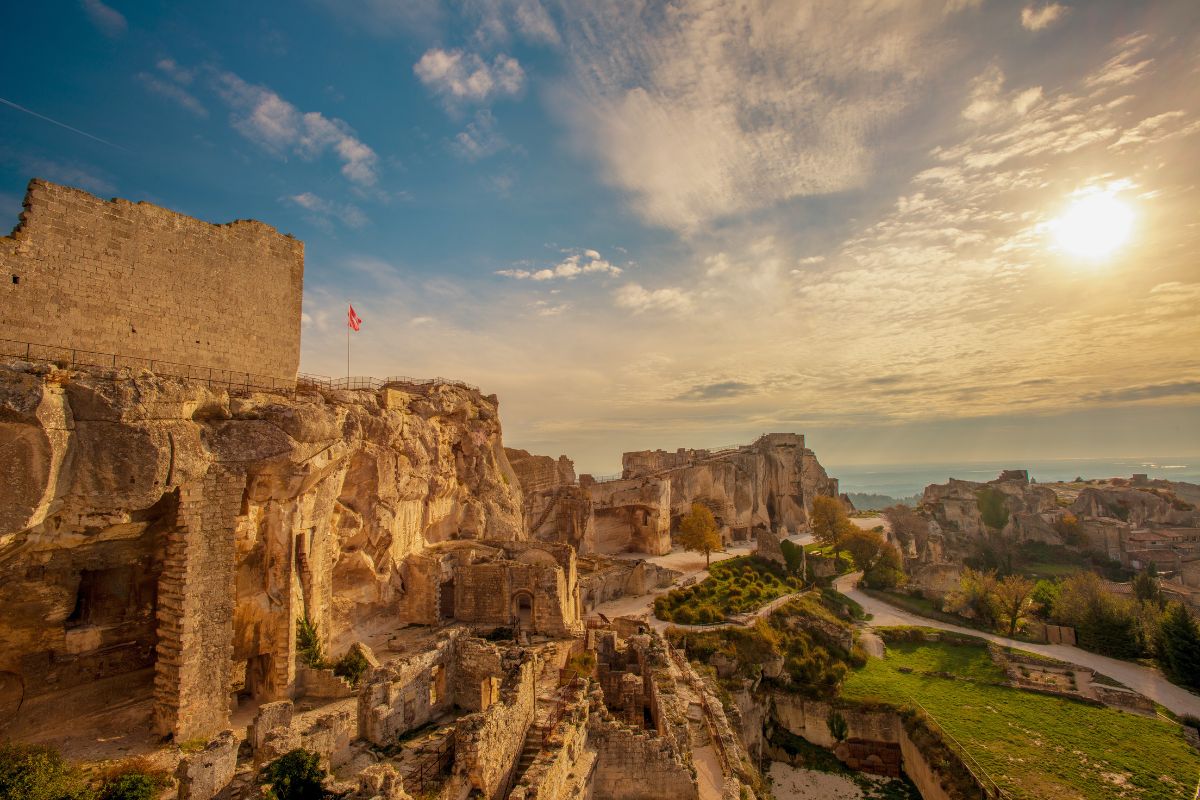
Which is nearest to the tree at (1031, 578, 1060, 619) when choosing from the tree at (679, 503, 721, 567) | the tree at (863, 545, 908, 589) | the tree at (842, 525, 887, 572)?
the tree at (863, 545, 908, 589)

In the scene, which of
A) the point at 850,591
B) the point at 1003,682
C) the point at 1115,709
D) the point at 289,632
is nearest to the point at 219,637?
the point at 289,632

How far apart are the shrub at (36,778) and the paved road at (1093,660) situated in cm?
3421

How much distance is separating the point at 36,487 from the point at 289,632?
24.2 ft

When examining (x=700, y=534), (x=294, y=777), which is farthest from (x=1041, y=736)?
(x=294, y=777)

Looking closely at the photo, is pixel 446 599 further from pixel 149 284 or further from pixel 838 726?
pixel 838 726

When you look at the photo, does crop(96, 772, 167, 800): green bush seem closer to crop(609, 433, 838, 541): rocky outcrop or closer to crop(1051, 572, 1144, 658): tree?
crop(609, 433, 838, 541): rocky outcrop

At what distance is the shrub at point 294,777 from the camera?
9383 mm

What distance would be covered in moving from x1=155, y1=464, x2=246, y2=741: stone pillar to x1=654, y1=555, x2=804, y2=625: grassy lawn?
765 inches

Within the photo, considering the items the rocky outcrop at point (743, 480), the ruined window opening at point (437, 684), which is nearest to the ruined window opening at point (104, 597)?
the ruined window opening at point (437, 684)

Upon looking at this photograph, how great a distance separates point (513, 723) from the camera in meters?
12.0

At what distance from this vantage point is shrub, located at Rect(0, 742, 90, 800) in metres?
9.25

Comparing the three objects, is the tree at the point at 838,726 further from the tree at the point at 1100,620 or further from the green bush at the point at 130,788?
the green bush at the point at 130,788

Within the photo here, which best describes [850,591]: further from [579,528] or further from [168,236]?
[168,236]

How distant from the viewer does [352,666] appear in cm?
1677
